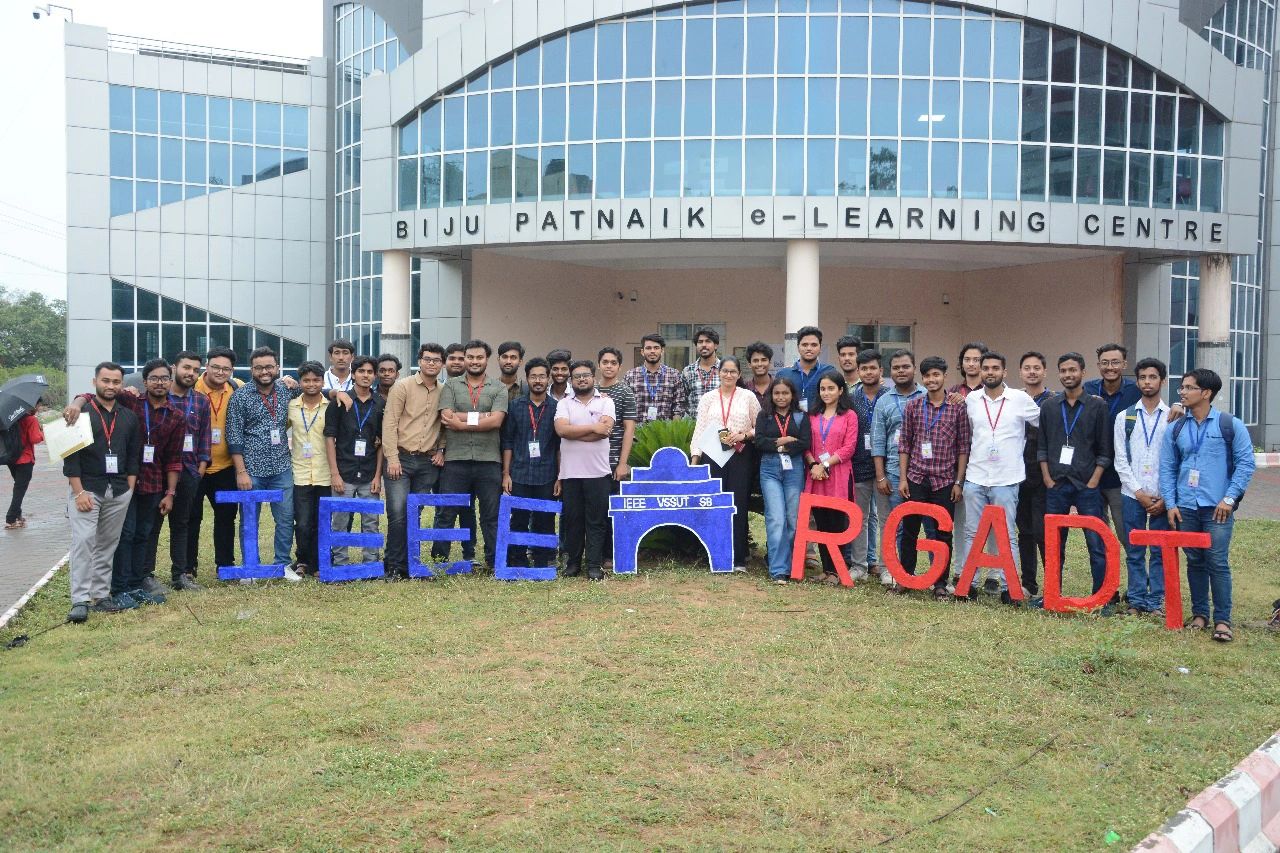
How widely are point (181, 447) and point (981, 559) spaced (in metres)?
6.30

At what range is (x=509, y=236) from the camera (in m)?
24.8

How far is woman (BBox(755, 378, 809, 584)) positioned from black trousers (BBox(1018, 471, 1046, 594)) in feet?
5.91

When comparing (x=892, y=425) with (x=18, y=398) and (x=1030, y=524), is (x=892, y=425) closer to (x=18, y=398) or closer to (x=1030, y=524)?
(x=1030, y=524)

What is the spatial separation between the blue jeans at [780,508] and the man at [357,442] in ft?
11.0

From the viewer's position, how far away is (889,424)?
8805 mm

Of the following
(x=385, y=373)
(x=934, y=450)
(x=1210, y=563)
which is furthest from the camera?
(x=385, y=373)

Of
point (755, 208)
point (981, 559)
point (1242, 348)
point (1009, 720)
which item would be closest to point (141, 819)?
point (1009, 720)

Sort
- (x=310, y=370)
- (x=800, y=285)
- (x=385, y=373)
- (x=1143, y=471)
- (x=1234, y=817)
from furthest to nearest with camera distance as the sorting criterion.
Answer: (x=800, y=285) < (x=385, y=373) < (x=310, y=370) < (x=1143, y=471) < (x=1234, y=817)

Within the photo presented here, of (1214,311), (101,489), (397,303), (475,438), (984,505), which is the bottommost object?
(984,505)

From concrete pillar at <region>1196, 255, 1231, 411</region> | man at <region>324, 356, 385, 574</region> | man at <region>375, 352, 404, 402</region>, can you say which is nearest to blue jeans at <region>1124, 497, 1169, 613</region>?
man at <region>324, 356, 385, 574</region>

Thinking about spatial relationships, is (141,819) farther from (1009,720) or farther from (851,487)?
(851,487)

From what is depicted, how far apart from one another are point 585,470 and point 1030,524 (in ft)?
12.2

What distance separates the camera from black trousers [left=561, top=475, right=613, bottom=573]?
356 inches

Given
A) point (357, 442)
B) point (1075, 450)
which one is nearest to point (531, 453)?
point (357, 442)
